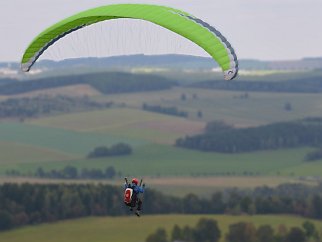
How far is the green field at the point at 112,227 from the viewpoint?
12794 centimetres

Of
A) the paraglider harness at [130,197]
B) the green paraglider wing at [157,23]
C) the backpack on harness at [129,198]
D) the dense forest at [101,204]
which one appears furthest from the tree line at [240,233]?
the backpack on harness at [129,198]

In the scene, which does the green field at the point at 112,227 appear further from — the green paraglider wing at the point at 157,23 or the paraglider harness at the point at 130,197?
the paraglider harness at the point at 130,197

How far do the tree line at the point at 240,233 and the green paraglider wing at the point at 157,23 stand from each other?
90.4 meters

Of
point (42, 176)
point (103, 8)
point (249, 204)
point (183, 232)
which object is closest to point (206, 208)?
point (249, 204)

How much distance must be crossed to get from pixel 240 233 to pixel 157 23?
329 feet

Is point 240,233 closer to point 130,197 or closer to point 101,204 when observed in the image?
point 101,204

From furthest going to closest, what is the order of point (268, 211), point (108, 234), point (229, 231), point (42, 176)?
point (42, 176), point (268, 211), point (229, 231), point (108, 234)

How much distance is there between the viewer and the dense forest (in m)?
143

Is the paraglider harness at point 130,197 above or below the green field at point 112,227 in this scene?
A: above

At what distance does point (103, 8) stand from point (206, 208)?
120 meters

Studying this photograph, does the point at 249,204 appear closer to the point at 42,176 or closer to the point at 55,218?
the point at 55,218

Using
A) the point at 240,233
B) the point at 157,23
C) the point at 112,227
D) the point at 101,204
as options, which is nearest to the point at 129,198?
the point at 157,23

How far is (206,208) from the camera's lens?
159m

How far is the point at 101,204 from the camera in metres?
147
